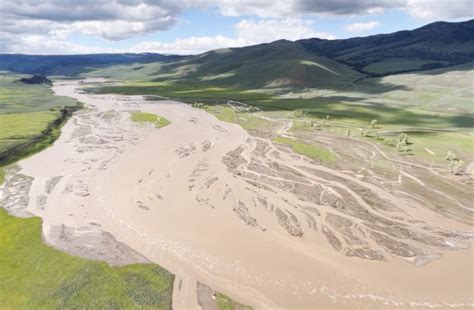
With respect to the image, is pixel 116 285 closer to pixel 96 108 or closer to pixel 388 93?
pixel 96 108

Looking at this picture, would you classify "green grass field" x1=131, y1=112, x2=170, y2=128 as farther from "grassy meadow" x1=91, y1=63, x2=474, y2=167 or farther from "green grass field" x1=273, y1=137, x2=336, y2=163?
Result: "green grass field" x1=273, y1=137, x2=336, y2=163

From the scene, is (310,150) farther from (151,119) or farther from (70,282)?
(151,119)

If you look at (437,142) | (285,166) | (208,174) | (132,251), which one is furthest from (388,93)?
(132,251)

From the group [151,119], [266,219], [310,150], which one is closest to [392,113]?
[310,150]

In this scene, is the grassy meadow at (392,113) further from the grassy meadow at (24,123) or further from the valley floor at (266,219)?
the grassy meadow at (24,123)

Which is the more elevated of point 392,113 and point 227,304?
point 392,113
